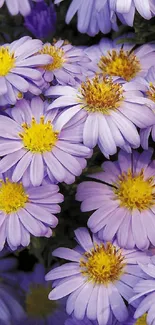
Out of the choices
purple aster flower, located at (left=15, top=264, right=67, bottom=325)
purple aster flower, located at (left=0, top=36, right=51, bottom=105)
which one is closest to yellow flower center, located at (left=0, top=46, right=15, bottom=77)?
purple aster flower, located at (left=0, top=36, right=51, bottom=105)

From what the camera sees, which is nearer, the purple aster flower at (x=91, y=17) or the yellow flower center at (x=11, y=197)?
the yellow flower center at (x=11, y=197)

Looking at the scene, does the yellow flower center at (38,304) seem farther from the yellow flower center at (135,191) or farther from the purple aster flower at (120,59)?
A: the purple aster flower at (120,59)

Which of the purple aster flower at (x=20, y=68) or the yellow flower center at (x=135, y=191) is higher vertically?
the purple aster flower at (x=20, y=68)

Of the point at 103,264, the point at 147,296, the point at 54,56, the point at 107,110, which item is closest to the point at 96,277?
the point at 103,264

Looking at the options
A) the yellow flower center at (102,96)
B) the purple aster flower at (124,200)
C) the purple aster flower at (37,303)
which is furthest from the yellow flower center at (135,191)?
the purple aster flower at (37,303)

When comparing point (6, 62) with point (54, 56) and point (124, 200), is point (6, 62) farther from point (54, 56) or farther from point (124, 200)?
point (124, 200)

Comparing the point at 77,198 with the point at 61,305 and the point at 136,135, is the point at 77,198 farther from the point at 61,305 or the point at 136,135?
the point at 61,305
